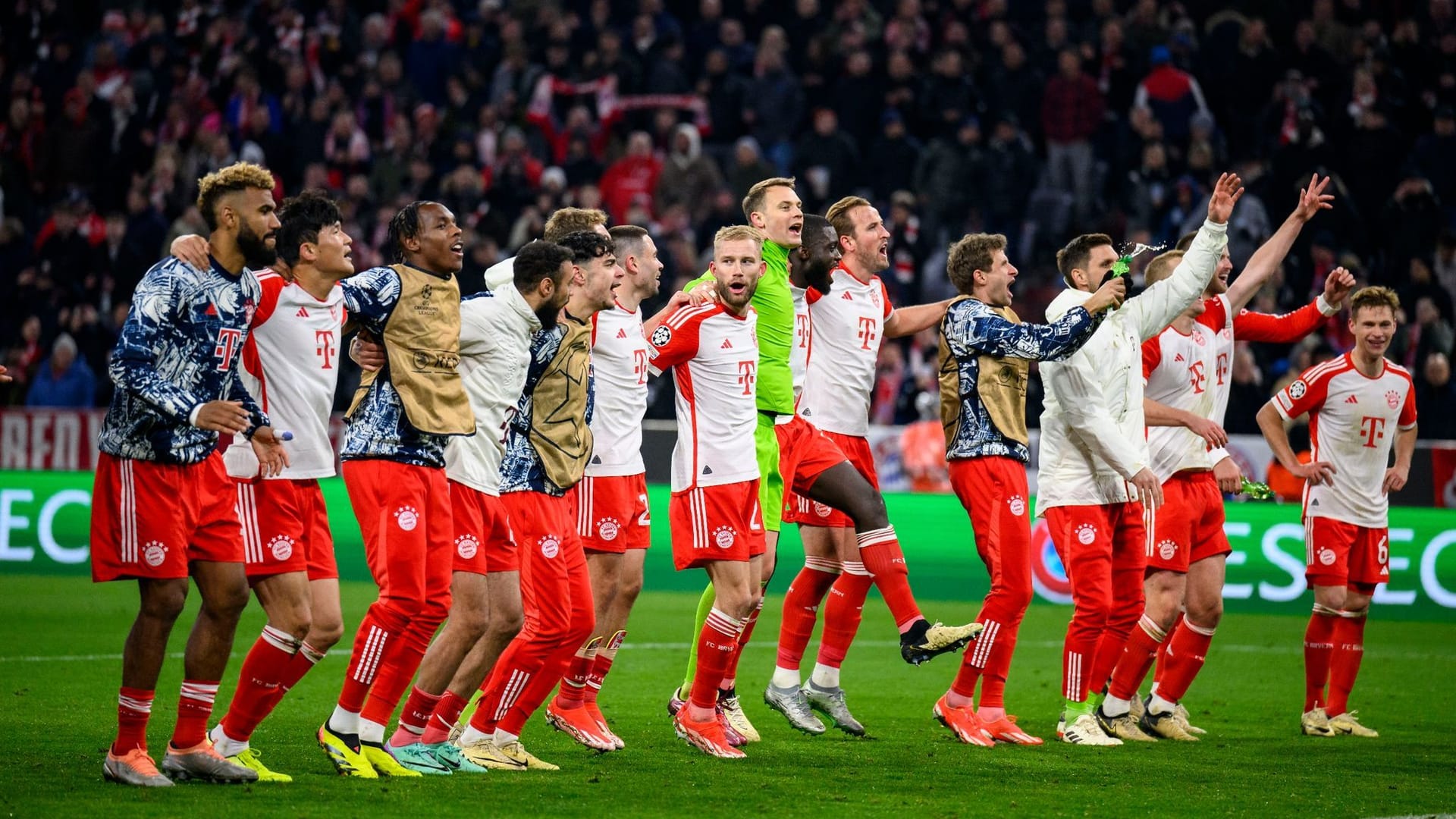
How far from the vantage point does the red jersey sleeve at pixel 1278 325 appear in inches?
403

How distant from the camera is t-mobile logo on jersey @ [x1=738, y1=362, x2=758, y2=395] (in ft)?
27.7

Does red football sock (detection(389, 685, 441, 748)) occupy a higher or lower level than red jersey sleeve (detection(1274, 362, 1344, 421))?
lower

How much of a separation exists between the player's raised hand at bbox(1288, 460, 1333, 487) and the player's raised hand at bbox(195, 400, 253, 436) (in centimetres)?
597

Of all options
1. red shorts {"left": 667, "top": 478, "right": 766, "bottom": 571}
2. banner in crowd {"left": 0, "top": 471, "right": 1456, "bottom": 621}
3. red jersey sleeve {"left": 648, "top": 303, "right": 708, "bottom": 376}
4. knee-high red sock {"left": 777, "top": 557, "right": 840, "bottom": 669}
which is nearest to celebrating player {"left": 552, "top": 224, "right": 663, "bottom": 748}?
red jersey sleeve {"left": 648, "top": 303, "right": 708, "bottom": 376}

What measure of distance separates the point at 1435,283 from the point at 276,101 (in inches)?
552

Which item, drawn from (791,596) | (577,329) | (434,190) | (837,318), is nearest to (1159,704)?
(791,596)

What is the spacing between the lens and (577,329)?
787cm

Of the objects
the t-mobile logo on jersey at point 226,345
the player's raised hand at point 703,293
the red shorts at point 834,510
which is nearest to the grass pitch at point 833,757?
the red shorts at point 834,510

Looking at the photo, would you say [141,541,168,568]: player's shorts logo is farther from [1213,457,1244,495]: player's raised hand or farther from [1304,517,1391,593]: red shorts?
[1304,517,1391,593]: red shorts

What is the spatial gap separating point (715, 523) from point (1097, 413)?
6.89 feet

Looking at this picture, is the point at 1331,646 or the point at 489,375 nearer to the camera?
the point at 489,375

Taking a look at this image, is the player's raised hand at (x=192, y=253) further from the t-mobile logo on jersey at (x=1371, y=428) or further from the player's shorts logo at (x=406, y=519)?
the t-mobile logo on jersey at (x=1371, y=428)

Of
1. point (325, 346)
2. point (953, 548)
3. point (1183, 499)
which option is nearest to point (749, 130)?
point (953, 548)

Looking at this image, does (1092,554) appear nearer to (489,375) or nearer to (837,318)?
(837,318)
